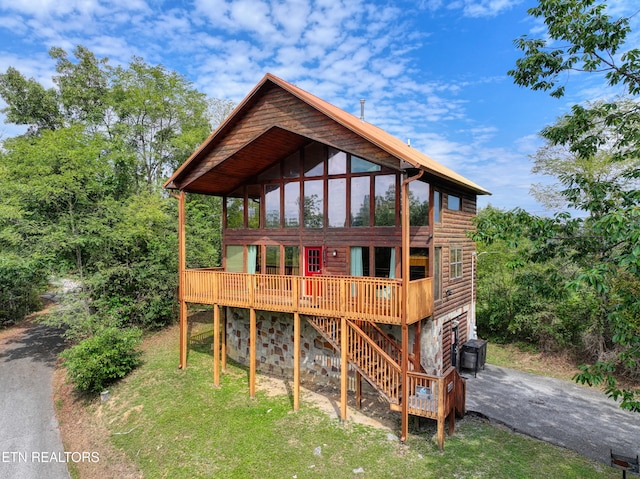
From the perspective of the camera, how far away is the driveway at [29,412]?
9.10 metres

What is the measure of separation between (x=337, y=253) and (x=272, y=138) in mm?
4034

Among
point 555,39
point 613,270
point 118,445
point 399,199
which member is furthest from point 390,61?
point 118,445

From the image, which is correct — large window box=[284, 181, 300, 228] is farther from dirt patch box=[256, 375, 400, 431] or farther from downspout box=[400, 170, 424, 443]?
dirt patch box=[256, 375, 400, 431]

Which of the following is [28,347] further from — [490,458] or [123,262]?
[490,458]

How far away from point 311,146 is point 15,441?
1204 cm

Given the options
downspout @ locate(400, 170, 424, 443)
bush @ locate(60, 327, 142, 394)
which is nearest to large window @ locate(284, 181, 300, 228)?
downspout @ locate(400, 170, 424, 443)

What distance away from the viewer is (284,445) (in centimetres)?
836

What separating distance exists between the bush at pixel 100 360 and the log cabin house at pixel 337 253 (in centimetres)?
231

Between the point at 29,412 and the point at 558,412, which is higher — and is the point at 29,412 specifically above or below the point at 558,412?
below

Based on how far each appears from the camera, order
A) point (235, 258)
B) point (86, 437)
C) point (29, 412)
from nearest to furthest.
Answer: point (86, 437), point (29, 412), point (235, 258)

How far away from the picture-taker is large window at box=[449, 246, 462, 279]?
38.7ft

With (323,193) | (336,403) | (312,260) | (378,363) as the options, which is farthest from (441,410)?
(323,193)

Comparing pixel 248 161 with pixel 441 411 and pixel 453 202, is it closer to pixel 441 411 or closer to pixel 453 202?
pixel 453 202

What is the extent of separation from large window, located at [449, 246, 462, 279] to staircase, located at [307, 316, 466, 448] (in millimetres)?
3497
